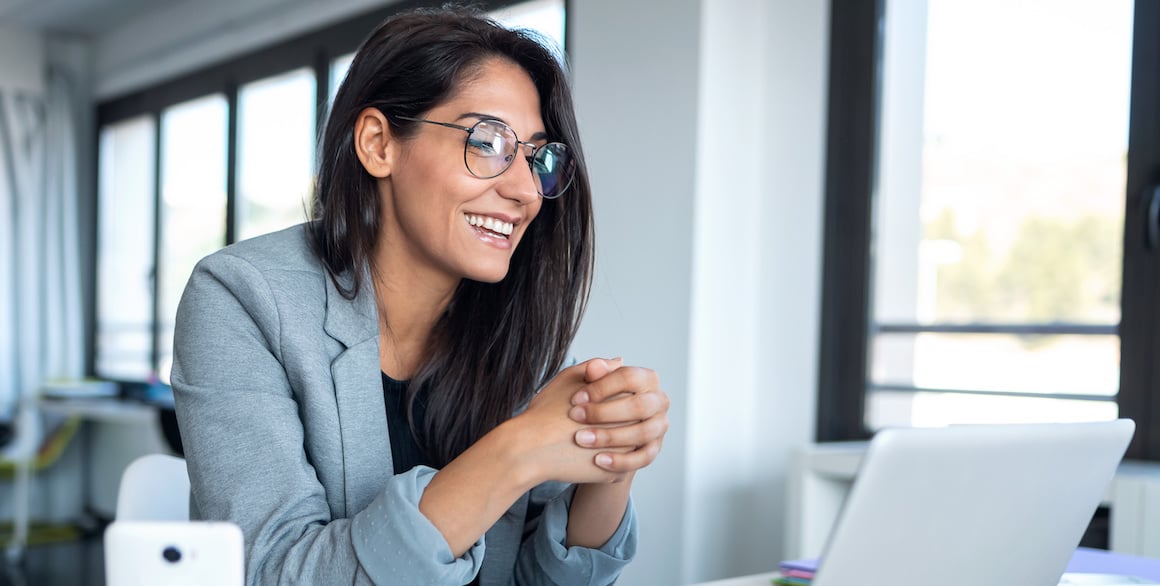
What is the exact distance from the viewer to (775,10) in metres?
3.06

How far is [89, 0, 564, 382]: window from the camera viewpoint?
190 inches

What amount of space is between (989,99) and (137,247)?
4.81 metres

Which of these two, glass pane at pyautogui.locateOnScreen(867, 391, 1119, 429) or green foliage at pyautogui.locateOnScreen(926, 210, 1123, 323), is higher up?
green foliage at pyautogui.locateOnScreen(926, 210, 1123, 323)

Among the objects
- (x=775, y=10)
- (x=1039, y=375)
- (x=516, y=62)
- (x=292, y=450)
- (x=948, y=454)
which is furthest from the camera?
(x=775, y=10)

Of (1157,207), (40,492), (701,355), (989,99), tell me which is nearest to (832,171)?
(989,99)

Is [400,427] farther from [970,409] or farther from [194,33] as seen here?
[194,33]

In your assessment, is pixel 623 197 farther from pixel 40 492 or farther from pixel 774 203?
pixel 40 492

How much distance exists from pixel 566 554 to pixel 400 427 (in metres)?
0.30

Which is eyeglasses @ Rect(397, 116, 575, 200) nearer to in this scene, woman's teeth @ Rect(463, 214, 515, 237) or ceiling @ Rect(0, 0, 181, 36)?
woman's teeth @ Rect(463, 214, 515, 237)

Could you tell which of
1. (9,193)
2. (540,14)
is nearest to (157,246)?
(9,193)

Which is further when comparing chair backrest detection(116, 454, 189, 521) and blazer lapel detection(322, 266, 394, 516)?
chair backrest detection(116, 454, 189, 521)

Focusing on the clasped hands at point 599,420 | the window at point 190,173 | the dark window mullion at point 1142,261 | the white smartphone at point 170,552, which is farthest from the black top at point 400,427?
the window at point 190,173

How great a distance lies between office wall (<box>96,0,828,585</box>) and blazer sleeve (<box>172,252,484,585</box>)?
72.2 inches

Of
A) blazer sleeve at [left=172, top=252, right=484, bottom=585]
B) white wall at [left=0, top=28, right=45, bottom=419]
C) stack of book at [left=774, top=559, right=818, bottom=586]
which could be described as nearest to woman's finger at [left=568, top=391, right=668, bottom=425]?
blazer sleeve at [left=172, top=252, right=484, bottom=585]
